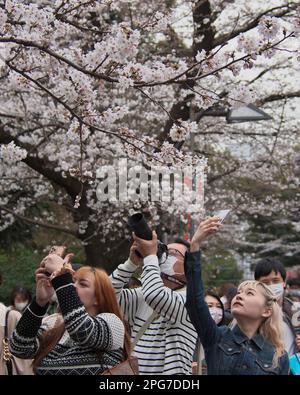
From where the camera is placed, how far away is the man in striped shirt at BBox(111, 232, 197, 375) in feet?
14.2

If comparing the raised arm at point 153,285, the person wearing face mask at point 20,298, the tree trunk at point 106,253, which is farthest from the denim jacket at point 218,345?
the tree trunk at point 106,253

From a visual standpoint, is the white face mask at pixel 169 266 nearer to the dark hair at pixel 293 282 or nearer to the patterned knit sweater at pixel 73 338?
the patterned knit sweater at pixel 73 338

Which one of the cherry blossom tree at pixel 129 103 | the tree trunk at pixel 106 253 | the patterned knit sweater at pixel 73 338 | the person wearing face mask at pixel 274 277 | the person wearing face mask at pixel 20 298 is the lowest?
the patterned knit sweater at pixel 73 338

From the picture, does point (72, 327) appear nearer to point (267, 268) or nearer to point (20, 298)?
point (267, 268)

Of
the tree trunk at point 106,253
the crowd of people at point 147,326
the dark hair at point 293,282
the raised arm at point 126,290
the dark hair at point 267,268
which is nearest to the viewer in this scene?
the crowd of people at point 147,326

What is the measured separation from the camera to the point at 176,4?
37.8ft

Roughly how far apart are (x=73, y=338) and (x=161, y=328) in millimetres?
988

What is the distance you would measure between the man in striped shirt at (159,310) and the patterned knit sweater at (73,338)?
506 millimetres

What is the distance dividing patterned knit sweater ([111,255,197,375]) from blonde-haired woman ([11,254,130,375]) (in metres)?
0.37

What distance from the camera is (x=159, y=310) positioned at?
439 centimetres

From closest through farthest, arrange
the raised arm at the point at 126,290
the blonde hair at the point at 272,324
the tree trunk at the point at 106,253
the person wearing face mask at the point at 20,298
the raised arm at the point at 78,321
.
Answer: the raised arm at the point at 78,321 < the blonde hair at the point at 272,324 < the raised arm at the point at 126,290 < the person wearing face mask at the point at 20,298 < the tree trunk at the point at 106,253

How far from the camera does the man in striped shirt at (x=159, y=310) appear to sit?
171 inches

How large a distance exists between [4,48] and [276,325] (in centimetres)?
333

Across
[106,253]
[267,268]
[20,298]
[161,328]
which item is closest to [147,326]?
[161,328]
